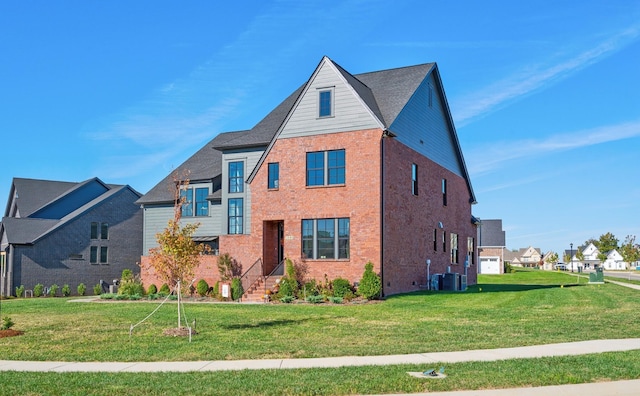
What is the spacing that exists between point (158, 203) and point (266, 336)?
24656 millimetres

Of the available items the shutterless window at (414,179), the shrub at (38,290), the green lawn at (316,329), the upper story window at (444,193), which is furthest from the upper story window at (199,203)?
the upper story window at (444,193)

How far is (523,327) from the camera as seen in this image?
611 inches

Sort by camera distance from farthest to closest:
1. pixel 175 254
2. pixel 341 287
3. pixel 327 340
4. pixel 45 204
Result: pixel 45 204 → pixel 341 287 → pixel 175 254 → pixel 327 340

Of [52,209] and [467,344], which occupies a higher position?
[52,209]

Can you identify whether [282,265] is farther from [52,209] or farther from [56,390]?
[52,209]

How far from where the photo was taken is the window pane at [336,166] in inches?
1077

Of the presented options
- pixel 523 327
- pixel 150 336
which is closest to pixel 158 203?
pixel 150 336

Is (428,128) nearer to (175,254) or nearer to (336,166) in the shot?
(336,166)

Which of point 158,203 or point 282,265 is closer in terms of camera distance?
point 282,265

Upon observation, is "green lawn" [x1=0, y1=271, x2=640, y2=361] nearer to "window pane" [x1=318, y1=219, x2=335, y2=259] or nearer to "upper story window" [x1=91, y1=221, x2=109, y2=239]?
"window pane" [x1=318, y1=219, x2=335, y2=259]

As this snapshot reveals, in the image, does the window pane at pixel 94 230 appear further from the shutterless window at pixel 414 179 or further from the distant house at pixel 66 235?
the shutterless window at pixel 414 179

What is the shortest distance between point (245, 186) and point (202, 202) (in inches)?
165

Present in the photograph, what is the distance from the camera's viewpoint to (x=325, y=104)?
2792cm

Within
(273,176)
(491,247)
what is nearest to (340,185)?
(273,176)
